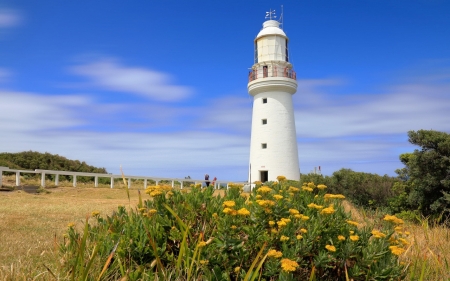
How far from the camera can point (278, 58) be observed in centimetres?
2556

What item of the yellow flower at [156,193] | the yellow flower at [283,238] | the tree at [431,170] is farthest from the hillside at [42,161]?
the yellow flower at [283,238]

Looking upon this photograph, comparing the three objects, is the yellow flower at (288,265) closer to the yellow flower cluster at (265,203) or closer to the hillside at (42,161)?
the yellow flower cluster at (265,203)

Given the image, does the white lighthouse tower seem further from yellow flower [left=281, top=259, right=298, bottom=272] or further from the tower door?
yellow flower [left=281, top=259, right=298, bottom=272]

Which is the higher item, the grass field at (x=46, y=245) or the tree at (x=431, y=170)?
the tree at (x=431, y=170)

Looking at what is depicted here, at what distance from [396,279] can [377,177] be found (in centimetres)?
1475

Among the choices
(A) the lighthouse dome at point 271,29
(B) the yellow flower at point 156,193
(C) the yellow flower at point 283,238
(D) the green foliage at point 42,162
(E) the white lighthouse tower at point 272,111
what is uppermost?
(A) the lighthouse dome at point 271,29

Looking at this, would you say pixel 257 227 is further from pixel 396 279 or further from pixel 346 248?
pixel 396 279

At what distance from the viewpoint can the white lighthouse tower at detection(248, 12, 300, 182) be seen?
2411 cm

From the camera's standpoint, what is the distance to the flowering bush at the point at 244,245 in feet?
11.3

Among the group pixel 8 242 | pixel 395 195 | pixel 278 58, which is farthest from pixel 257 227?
pixel 278 58

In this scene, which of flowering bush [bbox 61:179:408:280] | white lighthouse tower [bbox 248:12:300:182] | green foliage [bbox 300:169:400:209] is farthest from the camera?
white lighthouse tower [bbox 248:12:300:182]

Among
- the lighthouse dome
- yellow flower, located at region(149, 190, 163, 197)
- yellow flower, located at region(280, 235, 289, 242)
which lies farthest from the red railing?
yellow flower, located at region(280, 235, 289, 242)

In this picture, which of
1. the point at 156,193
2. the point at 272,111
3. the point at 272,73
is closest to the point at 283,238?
the point at 156,193

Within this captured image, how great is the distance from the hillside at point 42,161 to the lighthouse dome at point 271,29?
18.5 m
